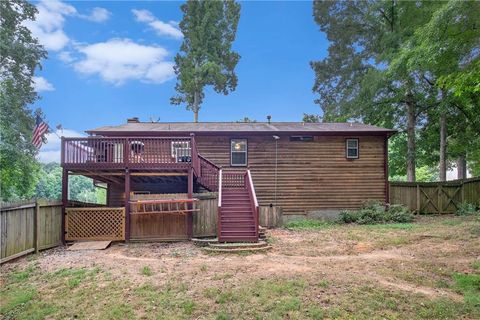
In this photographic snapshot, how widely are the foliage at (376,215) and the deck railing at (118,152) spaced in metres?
8.20

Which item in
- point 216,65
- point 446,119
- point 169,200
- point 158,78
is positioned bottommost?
point 169,200

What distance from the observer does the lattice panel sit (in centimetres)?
1186

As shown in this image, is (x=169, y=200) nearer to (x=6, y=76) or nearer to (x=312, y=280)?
(x=312, y=280)

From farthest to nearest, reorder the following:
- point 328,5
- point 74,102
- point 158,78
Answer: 1. point 74,102
2. point 158,78
3. point 328,5

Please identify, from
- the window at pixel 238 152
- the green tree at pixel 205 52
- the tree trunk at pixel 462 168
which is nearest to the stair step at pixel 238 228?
the window at pixel 238 152

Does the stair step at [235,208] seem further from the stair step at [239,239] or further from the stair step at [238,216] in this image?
the stair step at [239,239]

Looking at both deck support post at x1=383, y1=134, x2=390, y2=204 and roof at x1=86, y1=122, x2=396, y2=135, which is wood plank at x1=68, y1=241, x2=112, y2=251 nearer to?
roof at x1=86, y1=122, x2=396, y2=135

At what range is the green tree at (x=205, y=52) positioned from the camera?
26.5 metres

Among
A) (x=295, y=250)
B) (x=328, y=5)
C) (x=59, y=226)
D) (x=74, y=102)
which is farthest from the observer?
(x=74, y=102)

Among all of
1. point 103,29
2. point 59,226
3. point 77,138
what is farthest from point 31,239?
point 103,29

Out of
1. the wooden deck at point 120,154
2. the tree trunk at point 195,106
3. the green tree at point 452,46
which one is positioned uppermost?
the tree trunk at point 195,106

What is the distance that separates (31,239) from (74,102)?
1595 inches

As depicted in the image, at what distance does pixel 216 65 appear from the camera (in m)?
26.1

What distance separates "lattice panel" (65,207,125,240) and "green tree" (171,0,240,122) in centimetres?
1633
